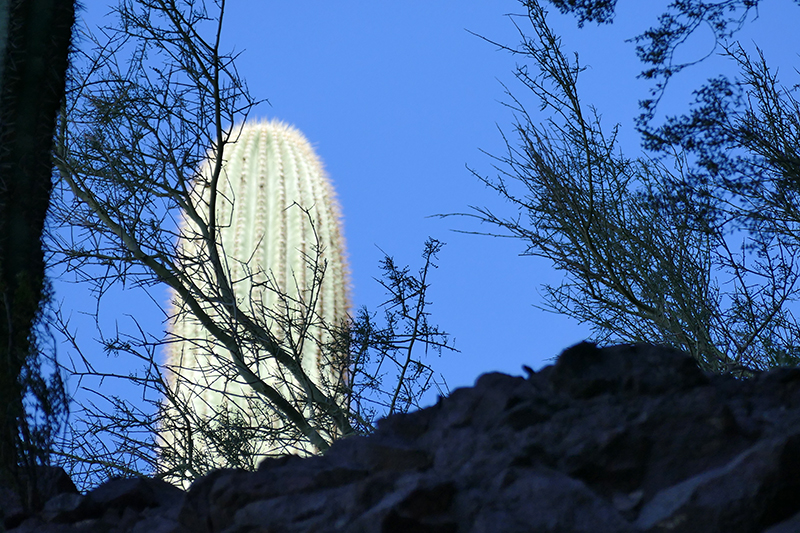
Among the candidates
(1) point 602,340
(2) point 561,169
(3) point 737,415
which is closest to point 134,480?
(3) point 737,415

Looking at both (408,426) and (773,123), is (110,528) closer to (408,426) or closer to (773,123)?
(408,426)

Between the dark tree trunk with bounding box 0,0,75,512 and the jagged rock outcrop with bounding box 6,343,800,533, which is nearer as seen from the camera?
the jagged rock outcrop with bounding box 6,343,800,533

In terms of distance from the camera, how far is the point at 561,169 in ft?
13.4

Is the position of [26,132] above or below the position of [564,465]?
above

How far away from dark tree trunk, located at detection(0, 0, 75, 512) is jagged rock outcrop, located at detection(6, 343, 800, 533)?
1484 millimetres

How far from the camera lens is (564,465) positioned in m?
1.59

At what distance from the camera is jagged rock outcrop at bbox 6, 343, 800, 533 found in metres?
1.40

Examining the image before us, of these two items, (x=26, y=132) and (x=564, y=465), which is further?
(x=26, y=132)

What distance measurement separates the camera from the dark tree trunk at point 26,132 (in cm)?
305

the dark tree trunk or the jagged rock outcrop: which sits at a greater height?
the dark tree trunk

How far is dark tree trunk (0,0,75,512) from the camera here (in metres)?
3.05

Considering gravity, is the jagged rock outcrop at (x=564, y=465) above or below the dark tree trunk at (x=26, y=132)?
below

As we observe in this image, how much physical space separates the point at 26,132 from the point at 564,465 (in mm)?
2806

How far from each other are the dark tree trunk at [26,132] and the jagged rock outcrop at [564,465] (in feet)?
4.87
